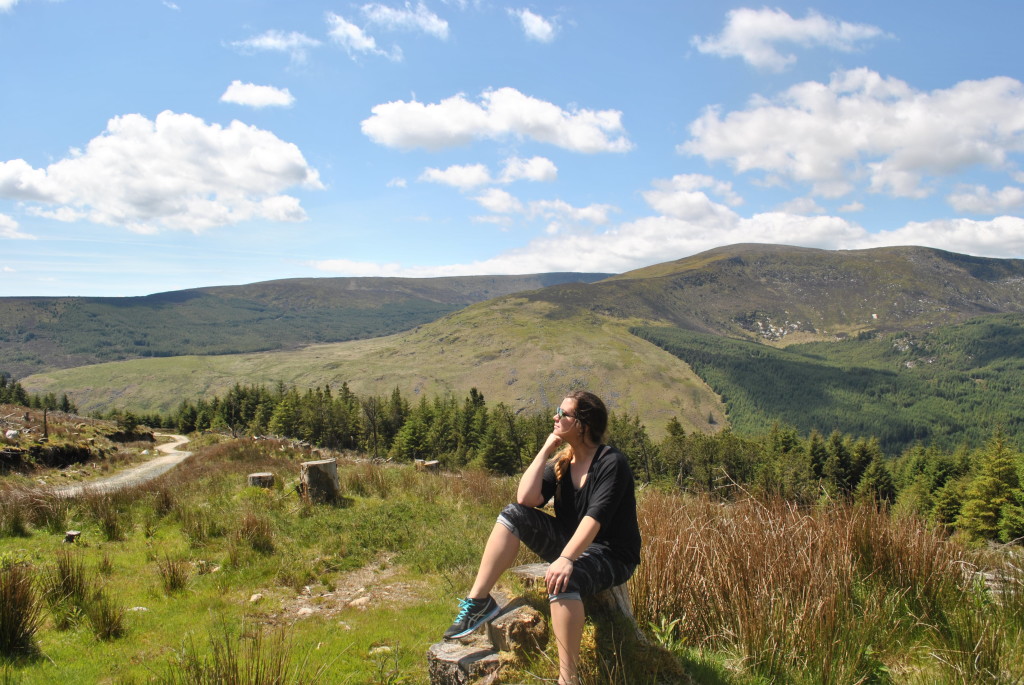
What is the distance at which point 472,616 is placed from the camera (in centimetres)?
379

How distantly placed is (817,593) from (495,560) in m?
2.38

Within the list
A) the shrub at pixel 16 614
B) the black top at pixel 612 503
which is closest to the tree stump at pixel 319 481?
the shrub at pixel 16 614

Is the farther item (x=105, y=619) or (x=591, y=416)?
(x=105, y=619)

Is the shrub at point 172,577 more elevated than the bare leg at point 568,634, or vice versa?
the bare leg at point 568,634

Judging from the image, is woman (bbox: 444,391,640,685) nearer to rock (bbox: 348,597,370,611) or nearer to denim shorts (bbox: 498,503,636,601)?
denim shorts (bbox: 498,503,636,601)

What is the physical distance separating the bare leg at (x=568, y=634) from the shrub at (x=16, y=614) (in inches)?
165

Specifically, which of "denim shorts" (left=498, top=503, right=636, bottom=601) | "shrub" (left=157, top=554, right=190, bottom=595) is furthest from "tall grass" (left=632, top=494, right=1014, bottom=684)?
"shrub" (left=157, top=554, right=190, bottom=595)

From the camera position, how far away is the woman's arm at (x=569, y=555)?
3.27 meters

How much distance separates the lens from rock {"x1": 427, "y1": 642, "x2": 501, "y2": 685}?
3.43 m

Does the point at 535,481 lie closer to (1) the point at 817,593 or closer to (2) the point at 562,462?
(2) the point at 562,462

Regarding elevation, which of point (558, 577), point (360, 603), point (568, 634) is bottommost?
point (360, 603)

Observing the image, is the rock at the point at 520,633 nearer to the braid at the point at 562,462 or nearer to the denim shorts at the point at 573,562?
the denim shorts at the point at 573,562

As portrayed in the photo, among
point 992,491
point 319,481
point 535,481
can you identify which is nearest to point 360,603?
point 535,481

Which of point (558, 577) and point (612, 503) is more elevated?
point (612, 503)
